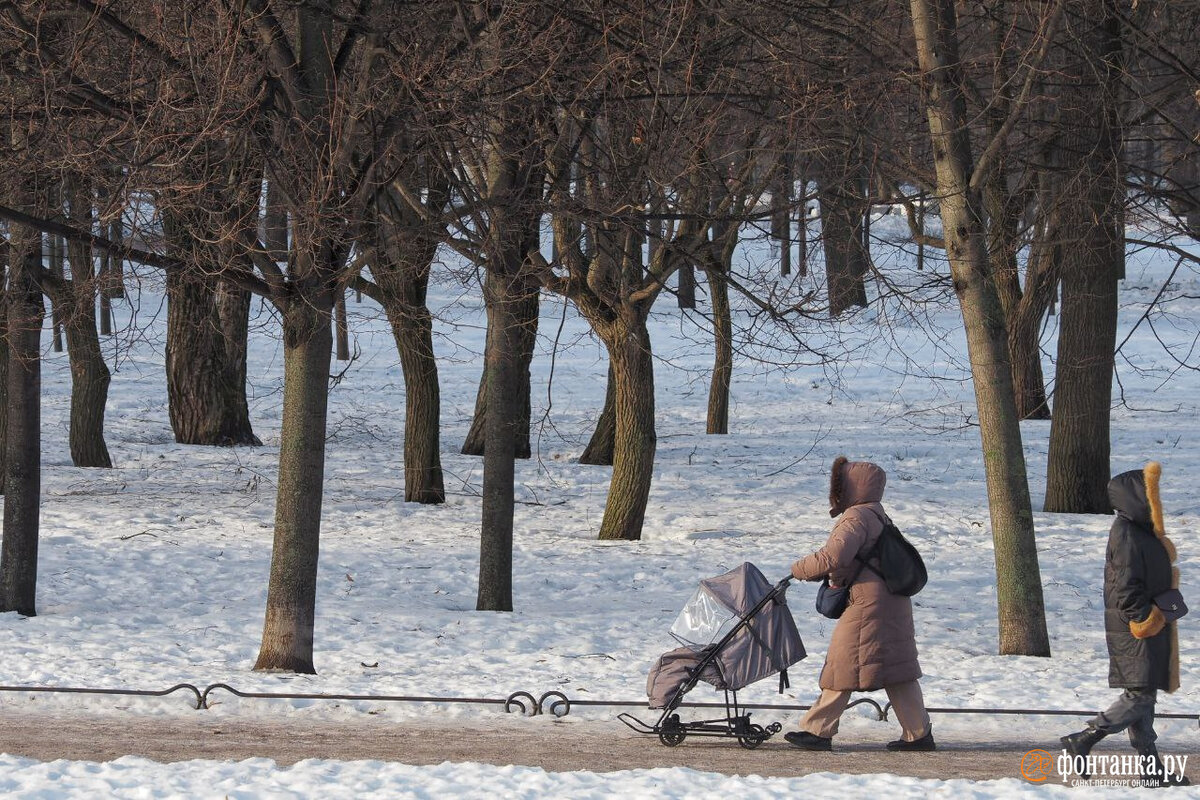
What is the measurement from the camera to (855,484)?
6.80 meters

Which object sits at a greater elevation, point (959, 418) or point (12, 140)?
point (12, 140)

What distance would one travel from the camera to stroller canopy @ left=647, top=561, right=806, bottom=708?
6.80 metres

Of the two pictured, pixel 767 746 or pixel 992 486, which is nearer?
pixel 767 746

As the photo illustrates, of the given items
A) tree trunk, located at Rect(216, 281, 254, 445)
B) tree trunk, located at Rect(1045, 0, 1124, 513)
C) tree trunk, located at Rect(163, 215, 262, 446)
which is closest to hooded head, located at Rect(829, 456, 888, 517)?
tree trunk, located at Rect(1045, 0, 1124, 513)

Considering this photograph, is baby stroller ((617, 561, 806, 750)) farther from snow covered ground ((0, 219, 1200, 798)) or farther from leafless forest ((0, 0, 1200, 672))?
leafless forest ((0, 0, 1200, 672))

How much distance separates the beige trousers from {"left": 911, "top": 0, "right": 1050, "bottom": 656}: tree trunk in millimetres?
3311

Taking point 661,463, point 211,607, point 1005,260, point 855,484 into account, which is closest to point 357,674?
point 211,607

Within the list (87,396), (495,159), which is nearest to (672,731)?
(495,159)

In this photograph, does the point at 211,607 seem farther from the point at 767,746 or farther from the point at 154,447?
the point at 154,447

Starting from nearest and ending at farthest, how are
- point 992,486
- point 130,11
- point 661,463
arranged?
1. point 992,486
2. point 130,11
3. point 661,463

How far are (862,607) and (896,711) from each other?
597 mm

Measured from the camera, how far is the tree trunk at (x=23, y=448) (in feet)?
35.1

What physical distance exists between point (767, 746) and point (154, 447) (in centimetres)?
1612

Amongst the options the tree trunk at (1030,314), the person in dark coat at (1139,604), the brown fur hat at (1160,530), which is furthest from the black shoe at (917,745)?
the tree trunk at (1030,314)
